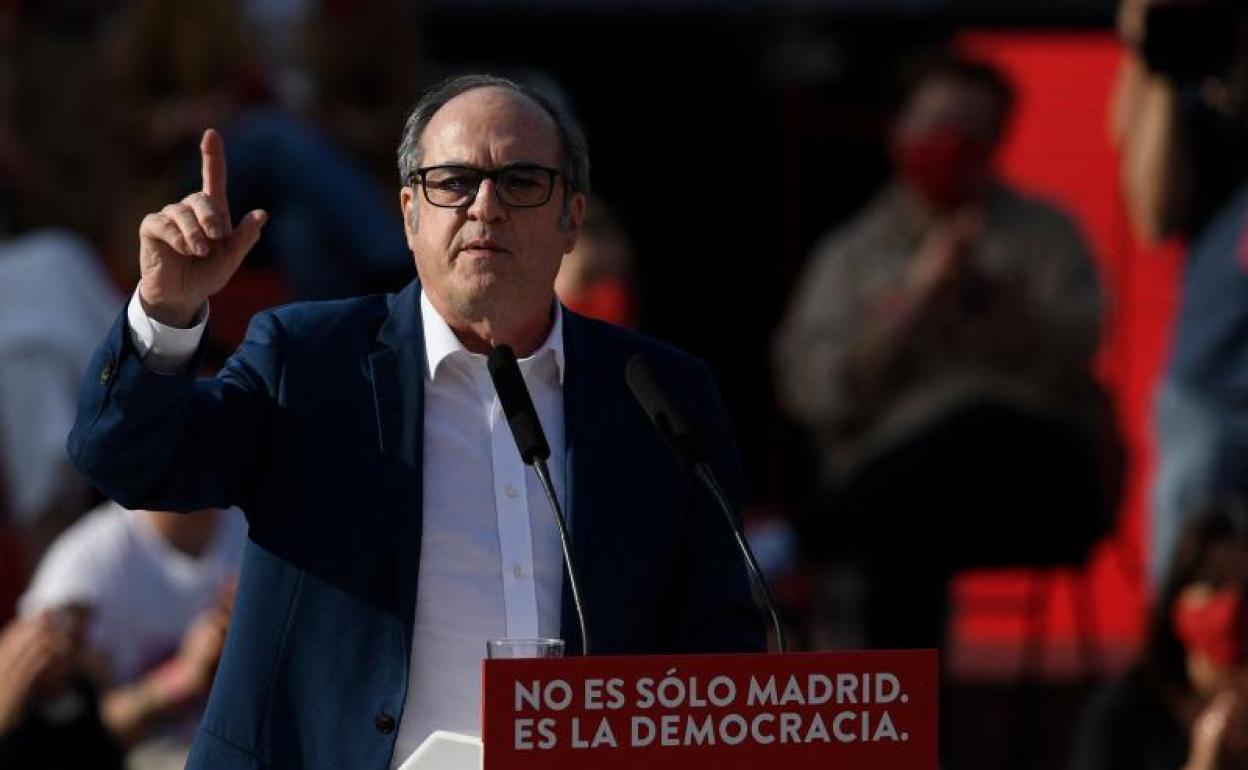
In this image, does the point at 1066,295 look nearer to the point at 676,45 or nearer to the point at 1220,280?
the point at 1220,280

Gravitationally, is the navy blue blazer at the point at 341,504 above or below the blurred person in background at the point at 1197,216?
below

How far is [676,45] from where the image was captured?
10.9 m

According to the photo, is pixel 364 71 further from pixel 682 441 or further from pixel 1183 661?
pixel 682 441

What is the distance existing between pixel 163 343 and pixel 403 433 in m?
0.40

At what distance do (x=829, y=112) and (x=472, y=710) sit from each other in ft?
23.7

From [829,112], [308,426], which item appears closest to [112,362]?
[308,426]

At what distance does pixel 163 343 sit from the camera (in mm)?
3426

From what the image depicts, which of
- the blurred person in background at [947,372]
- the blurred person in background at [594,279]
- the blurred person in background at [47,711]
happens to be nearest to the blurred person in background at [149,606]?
the blurred person in background at [47,711]

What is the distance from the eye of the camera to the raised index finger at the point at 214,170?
347cm

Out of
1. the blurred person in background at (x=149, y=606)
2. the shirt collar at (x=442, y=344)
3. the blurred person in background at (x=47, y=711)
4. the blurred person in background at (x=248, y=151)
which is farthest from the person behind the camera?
the blurred person in background at (x=248, y=151)

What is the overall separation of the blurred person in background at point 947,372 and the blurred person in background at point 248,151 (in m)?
1.28

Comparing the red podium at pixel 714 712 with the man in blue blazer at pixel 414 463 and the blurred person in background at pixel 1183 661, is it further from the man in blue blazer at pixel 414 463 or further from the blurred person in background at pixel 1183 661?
the blurred person in background at pixel 1183 661

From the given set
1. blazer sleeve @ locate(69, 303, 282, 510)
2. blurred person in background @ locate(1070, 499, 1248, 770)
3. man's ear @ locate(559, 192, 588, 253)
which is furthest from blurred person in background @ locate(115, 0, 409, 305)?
blazer sleeve @ locate(69, 303, 282, 510)

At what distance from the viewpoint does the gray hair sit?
375cm
